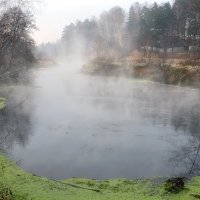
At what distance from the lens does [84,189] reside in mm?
13672

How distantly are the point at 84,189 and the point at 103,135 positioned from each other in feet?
27.9

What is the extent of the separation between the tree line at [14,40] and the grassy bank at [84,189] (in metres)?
7.49

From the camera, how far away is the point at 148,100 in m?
36.5

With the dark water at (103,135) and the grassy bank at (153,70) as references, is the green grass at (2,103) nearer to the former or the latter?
the dark water at (103,135)

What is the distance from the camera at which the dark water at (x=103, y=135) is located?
16.7 metres

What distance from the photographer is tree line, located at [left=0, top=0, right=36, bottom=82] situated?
20409 mm

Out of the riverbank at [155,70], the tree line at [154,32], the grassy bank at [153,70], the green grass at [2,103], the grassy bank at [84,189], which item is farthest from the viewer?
the tree line at [154,32]

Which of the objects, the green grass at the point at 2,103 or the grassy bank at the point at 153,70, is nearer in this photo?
the green grass at the point at 2,103

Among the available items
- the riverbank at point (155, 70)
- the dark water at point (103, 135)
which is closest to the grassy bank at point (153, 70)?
the riverbank at point (155, 70)

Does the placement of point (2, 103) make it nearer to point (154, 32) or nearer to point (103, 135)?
point (103, 135)

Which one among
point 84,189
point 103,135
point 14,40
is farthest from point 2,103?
point 84,189

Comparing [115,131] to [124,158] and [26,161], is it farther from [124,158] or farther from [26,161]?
[26,161]

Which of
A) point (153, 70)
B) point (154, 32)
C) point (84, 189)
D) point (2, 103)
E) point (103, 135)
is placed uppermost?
point (154, 32)


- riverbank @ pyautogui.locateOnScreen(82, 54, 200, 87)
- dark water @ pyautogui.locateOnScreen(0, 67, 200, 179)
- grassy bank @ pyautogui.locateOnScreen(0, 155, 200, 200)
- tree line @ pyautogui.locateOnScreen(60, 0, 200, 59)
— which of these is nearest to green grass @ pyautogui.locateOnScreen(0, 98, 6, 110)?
dark water @ pyautogui.locateOnScreen(0, 67, 200, 179)
